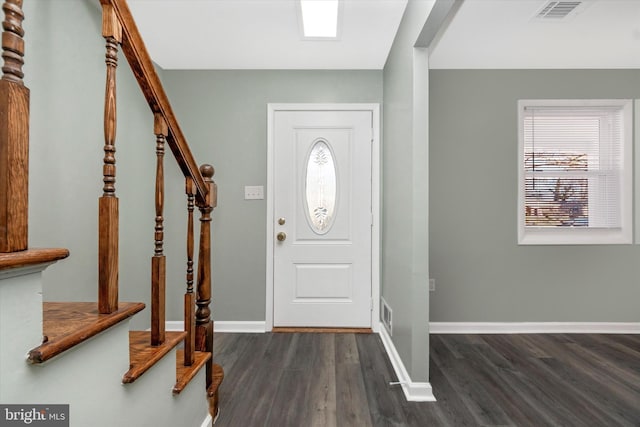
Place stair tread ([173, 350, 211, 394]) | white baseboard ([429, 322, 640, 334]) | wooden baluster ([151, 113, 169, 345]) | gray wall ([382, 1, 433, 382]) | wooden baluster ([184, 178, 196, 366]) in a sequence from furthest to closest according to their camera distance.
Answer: white baseboard ([429, 322, 640, 334]), gray wall ([382, 1, 433, 382]), wooden baluster ([184, 178, 196, 366]), stair tread ([173, 350, 211, 394]), wooden baluster ([151, 113, 169, 345])

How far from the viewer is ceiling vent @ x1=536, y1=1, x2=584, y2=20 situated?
217 cm

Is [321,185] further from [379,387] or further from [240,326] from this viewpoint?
[379,387]

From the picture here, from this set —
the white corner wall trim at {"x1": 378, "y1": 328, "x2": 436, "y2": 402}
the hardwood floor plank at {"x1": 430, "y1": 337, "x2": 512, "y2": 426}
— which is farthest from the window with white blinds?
the white corner wall trim at {"x1": 378, "y1": 328, "x2": 436, "y2": 402}

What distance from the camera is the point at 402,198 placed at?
7.55 ft

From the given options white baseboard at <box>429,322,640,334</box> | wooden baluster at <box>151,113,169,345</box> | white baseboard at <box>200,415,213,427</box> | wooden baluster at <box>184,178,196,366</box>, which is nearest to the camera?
wooden baluster at <box>151,113,169,345</box>

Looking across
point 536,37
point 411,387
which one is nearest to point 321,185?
point 411,387

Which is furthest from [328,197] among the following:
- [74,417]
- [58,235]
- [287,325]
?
[74,417]

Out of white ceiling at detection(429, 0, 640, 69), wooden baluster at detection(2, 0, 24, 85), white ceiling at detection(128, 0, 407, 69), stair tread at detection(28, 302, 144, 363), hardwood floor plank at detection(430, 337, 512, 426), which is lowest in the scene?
hardwood floor plank at detection(430, 337, 512, 426)

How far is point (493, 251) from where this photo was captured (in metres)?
3.08

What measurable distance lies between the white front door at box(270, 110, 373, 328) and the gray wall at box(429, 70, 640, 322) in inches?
26.1

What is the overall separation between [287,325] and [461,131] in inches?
96.2

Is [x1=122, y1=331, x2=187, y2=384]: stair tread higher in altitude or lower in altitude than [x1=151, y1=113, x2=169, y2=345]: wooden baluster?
lower

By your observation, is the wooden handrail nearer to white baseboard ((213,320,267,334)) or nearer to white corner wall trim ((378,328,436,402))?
white corner wall trim ((378,328,436,402))

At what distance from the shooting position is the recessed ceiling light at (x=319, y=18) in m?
2.18
